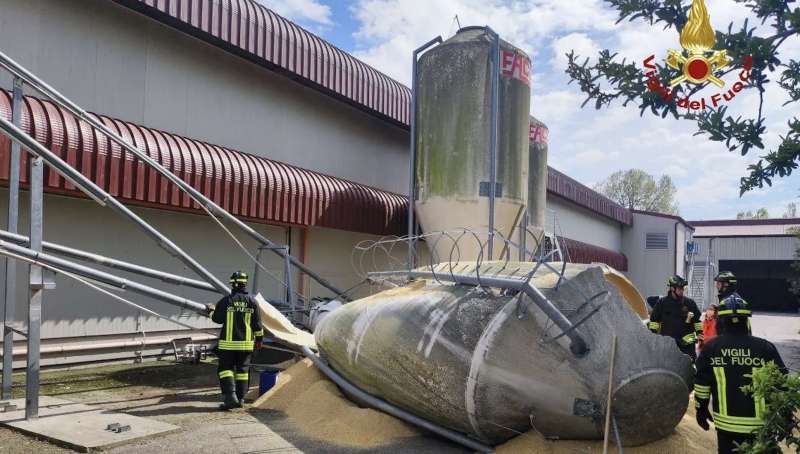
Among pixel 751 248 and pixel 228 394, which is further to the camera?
pixel 751 248

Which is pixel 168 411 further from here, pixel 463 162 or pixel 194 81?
pixel 463 162

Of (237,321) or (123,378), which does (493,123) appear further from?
(123,378)

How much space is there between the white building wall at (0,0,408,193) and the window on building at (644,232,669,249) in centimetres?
2425

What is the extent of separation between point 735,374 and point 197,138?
33.5ft

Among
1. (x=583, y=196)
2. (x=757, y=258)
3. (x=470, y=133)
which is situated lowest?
(x=757, y=258)

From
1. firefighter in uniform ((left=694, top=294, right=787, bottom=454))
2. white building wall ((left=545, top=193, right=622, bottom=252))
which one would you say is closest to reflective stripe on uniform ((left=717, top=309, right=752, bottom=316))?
firefighter in uniform ((left=694, top=294, right=787, bottom=454))

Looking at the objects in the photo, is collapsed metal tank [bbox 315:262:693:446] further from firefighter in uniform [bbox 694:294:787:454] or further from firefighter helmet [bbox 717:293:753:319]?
firefighter helmet [bbox 717:293:753:319]

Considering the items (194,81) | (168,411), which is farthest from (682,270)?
(168,411)

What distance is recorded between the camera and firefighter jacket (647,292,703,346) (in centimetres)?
902

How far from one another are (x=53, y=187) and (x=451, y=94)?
316 inches

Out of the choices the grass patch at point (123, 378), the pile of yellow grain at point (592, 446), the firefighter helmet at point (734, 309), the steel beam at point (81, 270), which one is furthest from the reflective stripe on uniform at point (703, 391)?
the grass patch at point (123, 378)

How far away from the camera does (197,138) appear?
1218 centimetres

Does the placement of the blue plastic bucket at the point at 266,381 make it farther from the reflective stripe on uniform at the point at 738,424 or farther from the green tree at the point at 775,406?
the green tree at the point at 775,406

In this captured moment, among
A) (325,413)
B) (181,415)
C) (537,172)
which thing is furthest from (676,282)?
(537,172)
